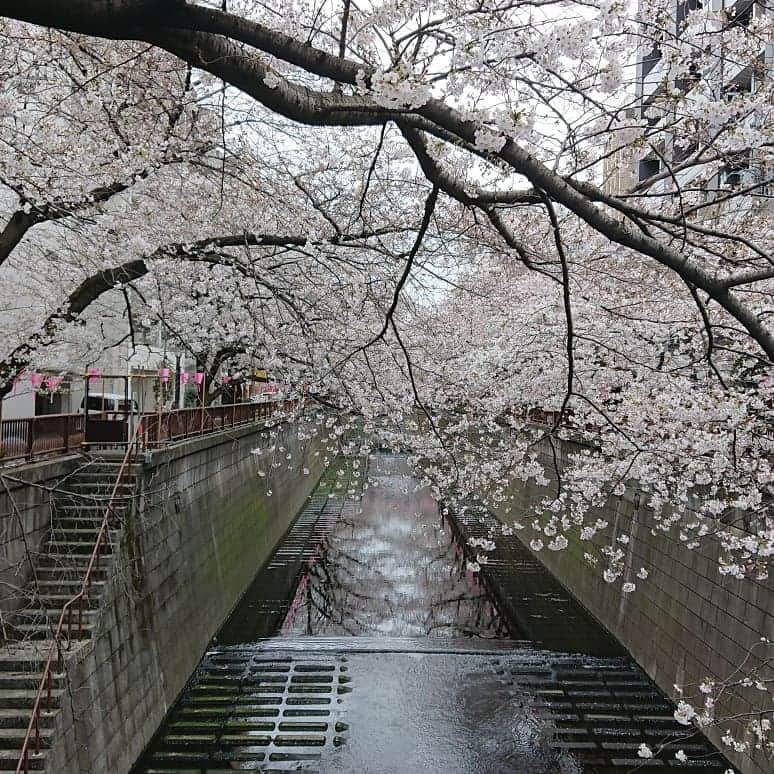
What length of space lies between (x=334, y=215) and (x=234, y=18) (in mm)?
7647

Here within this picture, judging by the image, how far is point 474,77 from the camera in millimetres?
4207

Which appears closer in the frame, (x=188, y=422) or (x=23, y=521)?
(x=23, y=521)

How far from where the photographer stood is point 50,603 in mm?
8891

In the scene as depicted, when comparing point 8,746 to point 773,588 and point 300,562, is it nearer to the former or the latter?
point 773,588

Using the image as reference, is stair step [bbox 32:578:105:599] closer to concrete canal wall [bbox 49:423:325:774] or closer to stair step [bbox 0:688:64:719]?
concrete canal wall [bbox 49:423:325:774]

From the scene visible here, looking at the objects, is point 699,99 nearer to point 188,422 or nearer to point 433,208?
point 433,208

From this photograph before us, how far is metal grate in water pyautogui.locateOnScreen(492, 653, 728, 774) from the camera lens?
10570 mm

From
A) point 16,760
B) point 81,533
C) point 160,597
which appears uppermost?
point 81,533

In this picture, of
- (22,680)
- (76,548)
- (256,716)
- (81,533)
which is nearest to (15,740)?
(22,680)

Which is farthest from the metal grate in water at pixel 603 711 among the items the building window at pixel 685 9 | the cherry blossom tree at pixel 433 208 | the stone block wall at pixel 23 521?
the building window at pixel 685 9

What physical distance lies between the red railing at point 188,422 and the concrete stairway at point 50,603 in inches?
31.5

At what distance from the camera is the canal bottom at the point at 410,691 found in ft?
34.4

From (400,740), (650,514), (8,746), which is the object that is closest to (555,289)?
(650,514)

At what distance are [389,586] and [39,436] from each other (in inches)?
473
